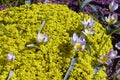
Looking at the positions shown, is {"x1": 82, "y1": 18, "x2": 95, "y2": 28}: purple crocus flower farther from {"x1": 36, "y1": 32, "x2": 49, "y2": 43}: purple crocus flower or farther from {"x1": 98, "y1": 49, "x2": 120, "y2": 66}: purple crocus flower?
{"x1": 36, "y1": 32, "x2": 49, "y2": 43}: purple crocus flower

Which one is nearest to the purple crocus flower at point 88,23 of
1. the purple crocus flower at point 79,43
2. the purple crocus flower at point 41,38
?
the purple crocus flower at point 79,43

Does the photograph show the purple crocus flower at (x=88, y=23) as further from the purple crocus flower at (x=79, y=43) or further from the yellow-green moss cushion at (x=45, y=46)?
the purple crocus flower at (x=79, y=43)

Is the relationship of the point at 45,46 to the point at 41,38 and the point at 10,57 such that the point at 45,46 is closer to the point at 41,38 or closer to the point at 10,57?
the point at 41,38

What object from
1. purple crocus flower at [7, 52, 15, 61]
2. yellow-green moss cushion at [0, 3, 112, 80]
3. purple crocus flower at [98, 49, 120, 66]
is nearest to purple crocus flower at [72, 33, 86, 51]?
yellow-green moss cushion at [0, 3, 112, 80]

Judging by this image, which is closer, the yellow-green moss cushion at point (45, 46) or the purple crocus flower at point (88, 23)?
the yellow-green moss cushion at point (45, 46)

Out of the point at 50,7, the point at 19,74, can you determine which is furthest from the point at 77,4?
the point at 19,74

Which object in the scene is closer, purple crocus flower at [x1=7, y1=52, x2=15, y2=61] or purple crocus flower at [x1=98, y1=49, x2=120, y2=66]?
purple crocus flower at [x1=7, y1=52, x2=15, y2=61]

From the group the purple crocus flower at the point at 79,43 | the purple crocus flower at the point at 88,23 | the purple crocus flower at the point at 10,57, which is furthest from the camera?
the purple crocus flower at the point at 88,23

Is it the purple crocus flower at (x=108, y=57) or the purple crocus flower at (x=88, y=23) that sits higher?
the purple crocus flower at (x=88, y=23)

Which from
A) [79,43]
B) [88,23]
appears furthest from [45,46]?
[88,23]
